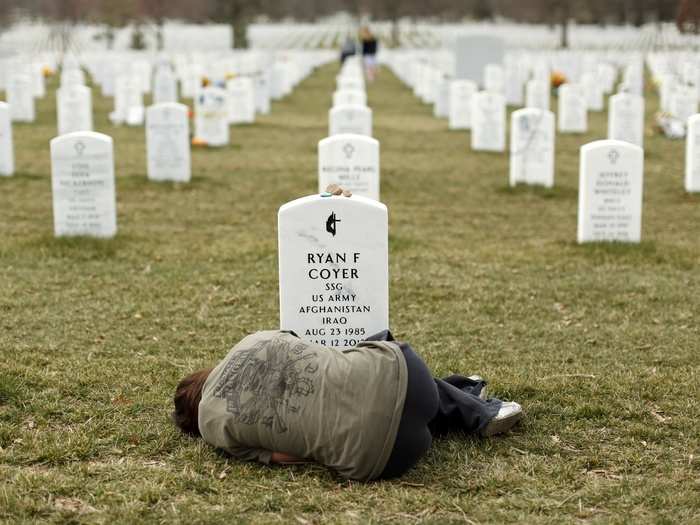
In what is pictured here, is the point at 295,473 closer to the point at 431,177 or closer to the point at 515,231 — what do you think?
the point at 515,231

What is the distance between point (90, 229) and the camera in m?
10.2

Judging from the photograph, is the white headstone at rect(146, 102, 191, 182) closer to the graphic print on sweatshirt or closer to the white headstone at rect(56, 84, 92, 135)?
the white headstone at rect(56, 84, 92, 135)

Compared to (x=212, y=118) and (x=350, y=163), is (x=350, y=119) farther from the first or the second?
(x=212, y=118)

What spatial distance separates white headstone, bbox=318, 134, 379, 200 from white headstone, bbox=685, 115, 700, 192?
4448 mm

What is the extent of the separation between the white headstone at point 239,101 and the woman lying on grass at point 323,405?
18095 millimetres

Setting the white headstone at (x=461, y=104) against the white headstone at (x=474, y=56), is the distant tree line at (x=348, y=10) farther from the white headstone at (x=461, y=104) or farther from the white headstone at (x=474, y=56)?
the white headstone at (x=474, y=56)

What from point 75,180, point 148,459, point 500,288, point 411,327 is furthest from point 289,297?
point 75,180

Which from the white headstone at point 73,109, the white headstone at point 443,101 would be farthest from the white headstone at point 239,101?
the white headstone at point 73,109

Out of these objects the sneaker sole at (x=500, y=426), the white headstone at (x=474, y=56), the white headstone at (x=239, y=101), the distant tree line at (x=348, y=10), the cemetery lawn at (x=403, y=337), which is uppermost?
the distant tree line at (x=348, y=10)

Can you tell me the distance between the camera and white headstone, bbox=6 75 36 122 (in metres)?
22.9

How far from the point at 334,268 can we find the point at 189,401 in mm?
1189

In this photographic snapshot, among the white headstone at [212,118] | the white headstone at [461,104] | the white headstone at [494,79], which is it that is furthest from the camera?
the white headstone at [494,79]

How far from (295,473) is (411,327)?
9.21 ft

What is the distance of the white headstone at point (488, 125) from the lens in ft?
59.5
